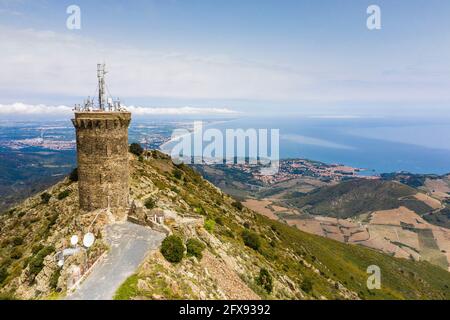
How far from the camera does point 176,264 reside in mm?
21906

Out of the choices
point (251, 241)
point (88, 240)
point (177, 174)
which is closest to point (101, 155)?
point (88, 240)

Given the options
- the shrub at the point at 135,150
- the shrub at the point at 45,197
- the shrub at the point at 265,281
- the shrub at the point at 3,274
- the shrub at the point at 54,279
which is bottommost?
the shrub at the point at 265,281

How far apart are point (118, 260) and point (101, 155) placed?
9.05 metres

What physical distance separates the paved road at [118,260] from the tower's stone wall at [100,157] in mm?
2437

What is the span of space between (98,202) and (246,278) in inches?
498

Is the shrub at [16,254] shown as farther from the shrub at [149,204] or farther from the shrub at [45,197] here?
the shrub at [149,204]

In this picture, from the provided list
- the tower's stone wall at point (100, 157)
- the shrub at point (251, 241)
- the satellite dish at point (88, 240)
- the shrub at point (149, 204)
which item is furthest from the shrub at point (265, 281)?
the shrub at point (251, 241)

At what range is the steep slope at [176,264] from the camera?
2069 cm

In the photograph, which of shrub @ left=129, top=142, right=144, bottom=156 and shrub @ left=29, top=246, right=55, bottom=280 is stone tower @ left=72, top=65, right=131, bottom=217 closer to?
shrub @ left=29, top=246, right=55, bottom=280

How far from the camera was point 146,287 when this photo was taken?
1822 cm

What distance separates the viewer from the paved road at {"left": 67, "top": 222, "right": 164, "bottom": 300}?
1830cm

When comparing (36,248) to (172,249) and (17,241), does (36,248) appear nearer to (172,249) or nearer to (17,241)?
(17,241)
